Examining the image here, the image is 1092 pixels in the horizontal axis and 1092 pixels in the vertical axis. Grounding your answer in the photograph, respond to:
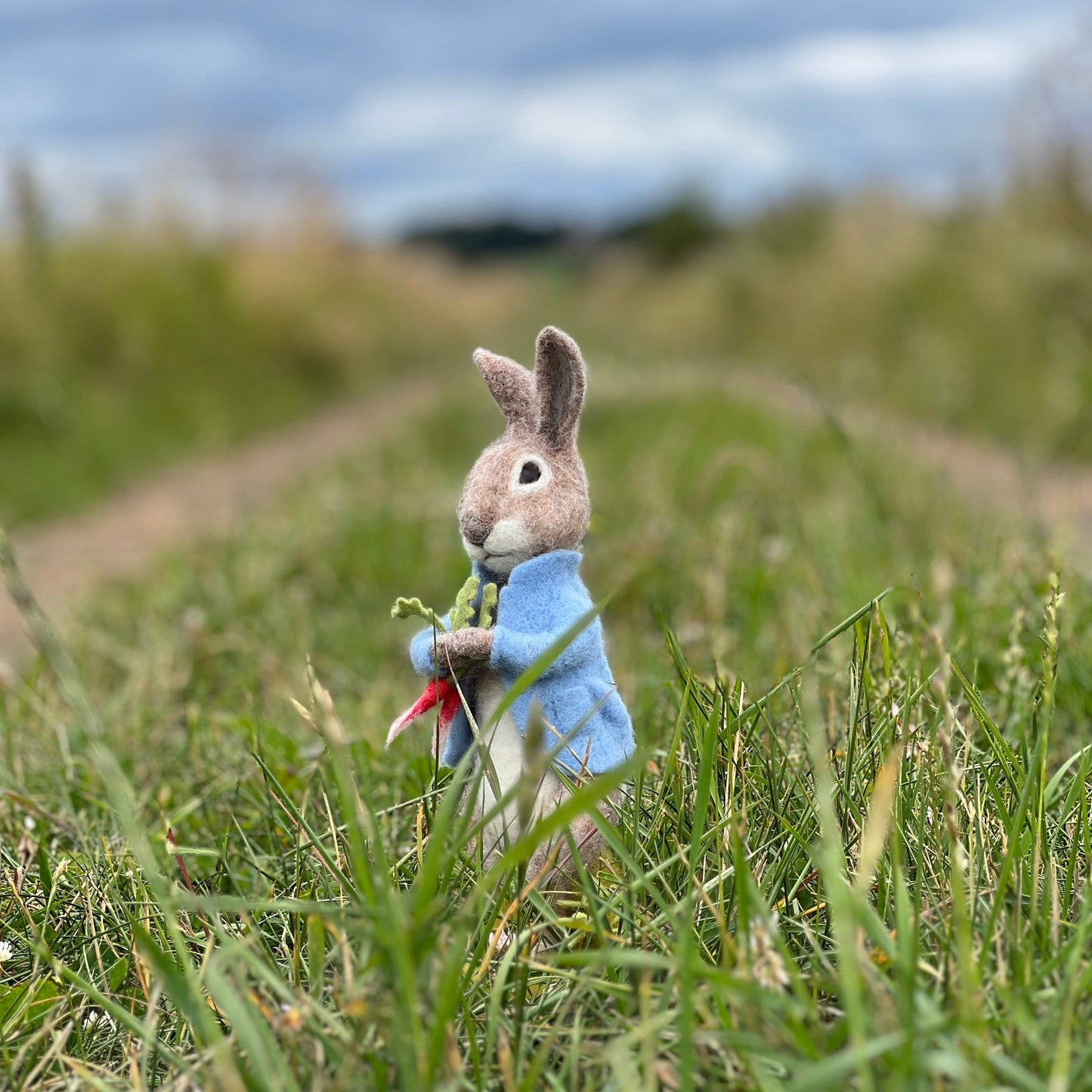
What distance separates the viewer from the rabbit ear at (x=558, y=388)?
62.2 inches

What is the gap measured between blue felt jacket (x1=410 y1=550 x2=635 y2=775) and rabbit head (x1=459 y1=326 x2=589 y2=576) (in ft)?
0.13

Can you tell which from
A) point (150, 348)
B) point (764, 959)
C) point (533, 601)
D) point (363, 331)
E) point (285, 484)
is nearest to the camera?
point (764, 959)

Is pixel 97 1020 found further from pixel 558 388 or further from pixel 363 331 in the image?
pixel 363 331

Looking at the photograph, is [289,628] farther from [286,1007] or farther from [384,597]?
[286,1007]

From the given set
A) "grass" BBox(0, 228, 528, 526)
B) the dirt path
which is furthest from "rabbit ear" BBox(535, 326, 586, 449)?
"grass" BBox(0, 228, 528, 526)

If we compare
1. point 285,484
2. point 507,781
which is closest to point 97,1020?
point 507,781

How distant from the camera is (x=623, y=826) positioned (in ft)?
5.02

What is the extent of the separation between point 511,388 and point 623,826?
1.99ft

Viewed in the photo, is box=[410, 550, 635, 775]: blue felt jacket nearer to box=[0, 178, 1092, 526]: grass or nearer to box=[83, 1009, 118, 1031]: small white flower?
box=[83, 1009, 118, 1031]: small white flower

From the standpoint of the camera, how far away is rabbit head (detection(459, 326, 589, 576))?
1.59 meters

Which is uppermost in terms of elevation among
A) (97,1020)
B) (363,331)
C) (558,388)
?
(558,388)

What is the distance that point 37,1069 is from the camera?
1278mm

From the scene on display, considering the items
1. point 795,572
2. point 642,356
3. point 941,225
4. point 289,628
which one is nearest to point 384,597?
point 289,628

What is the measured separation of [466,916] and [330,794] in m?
1.02
